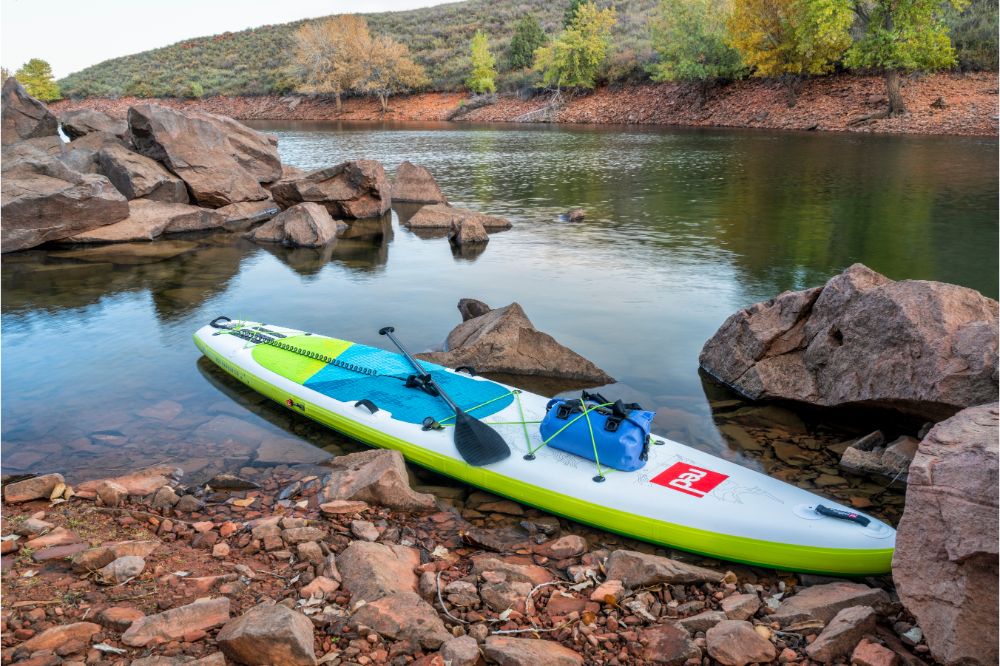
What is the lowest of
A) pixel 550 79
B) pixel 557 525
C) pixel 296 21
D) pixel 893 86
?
pixel 557 525

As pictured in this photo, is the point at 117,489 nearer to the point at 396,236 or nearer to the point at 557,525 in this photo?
the point at 557,525

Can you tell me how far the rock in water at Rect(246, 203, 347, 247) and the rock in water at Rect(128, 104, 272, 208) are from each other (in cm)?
226

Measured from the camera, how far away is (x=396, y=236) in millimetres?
15836

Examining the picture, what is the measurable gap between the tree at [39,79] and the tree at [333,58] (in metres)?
26.6

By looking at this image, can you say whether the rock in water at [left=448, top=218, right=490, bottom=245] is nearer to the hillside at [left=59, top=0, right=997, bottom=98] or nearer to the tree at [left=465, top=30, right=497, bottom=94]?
the hillside at [left=59, top=0, right=997, bottom=98]

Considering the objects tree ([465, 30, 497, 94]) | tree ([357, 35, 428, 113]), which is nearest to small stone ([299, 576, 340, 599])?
tree ([465, 30, 497, 94])

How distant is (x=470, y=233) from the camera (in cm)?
1464

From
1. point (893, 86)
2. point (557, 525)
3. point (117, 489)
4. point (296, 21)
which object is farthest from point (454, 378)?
point (296, 21)

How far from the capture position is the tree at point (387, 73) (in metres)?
55.3

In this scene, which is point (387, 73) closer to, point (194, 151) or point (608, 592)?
point (194, 151)

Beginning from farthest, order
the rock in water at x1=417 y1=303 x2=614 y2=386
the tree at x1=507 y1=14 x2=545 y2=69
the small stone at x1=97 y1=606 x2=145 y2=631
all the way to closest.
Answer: the tree at x1=507 y1=14 x2=545 y2=69 < the rock in water at x1=417 y1=303 x2=614 y2=386 < the small stone at x1=97 y1=606 x2=145 y2=631

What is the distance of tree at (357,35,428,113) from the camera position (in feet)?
182

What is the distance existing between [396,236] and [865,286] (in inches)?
430

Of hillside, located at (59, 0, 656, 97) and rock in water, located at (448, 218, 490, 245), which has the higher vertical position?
hillside, located at (59, 0, 656, 97)
